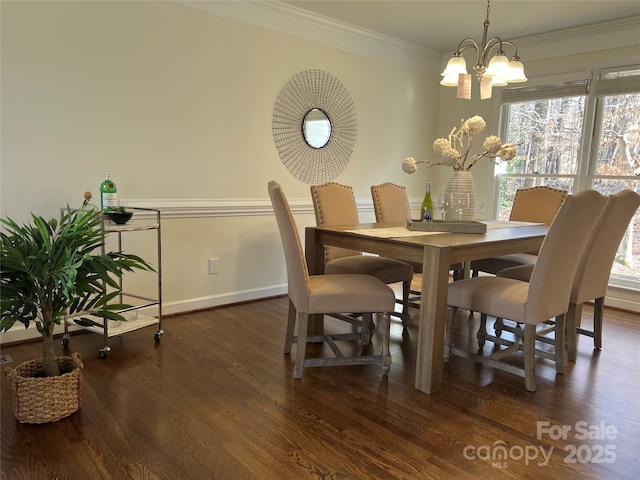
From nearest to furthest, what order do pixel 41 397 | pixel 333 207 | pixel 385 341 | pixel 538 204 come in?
pixel 41 397, pixel 385 341, pixel 333 207, pixel 538 204

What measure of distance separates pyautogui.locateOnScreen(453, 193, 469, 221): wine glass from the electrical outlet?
1806 millimetres

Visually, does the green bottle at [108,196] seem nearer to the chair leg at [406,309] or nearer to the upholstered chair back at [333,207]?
the upholstered chair back at [333,207]

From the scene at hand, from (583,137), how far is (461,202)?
2.04 meters

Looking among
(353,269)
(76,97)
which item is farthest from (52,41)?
(353,269)

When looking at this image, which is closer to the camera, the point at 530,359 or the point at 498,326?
the point at 530,359

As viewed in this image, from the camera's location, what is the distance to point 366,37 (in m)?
4.34

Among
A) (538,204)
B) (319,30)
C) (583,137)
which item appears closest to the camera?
(538,204)

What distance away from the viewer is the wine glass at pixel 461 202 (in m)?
2.83

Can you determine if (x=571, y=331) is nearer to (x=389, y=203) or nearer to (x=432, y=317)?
(x=432, y=317)

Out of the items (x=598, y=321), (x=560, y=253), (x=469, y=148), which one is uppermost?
(x=469, y=148)

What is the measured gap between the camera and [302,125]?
3980 mm

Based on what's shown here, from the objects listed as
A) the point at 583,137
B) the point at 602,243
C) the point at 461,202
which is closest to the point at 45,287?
the point at 461,202

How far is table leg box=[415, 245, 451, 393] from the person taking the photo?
7.17ft

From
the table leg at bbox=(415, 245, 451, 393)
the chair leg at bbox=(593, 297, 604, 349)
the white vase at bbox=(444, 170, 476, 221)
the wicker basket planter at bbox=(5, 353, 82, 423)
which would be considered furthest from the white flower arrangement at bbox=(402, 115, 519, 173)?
the wicker basket planter at bbox=(5, 353, 82, 423)
